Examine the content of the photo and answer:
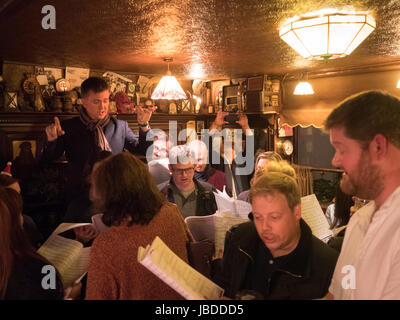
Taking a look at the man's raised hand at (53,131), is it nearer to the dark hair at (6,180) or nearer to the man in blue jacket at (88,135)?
the man in blue jacket at (88,135)

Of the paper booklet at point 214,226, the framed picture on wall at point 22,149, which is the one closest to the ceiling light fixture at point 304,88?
the paper booklet at point 214,226

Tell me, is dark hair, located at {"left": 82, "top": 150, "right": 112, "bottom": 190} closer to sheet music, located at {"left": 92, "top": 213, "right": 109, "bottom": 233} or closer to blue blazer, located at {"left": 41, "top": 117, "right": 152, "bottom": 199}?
blue blazer, located at {"left": 41, "top": 117, "right": 152, "bottom": 199}

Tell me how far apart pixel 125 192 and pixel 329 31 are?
1.45m

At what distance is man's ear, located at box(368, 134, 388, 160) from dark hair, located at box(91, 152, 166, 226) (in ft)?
2.99

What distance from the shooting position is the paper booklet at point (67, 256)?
5.37ft

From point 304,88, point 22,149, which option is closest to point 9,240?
point 22,149

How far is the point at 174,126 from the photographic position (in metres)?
5.86

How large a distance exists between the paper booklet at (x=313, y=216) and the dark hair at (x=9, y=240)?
130 cm

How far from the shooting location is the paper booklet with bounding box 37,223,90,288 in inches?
64.5

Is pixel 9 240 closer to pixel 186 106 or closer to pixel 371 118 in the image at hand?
pixel 371 118

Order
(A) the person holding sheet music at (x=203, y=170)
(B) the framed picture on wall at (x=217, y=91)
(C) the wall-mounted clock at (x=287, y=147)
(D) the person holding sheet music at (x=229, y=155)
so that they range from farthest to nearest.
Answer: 1. (B) the framed picture on wall at (x=217, y=91)
2. (C) the wall-mounted clock at (x=287, y=147)
3. (D) the person holding sheet music at (x=229, y=155)
4. (A) the person holding sheet music at (x=203, y=170)

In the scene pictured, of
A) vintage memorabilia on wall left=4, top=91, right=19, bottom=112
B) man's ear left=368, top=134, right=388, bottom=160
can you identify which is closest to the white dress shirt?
man's ear left=368, top=134, right=388, bottom=160

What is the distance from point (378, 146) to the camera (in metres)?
1.03
